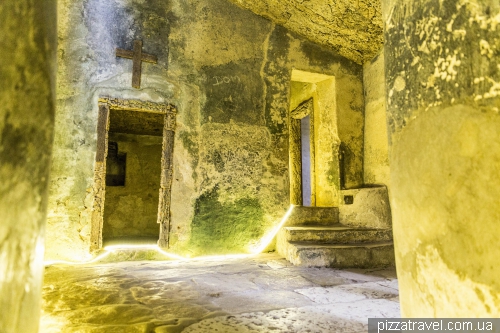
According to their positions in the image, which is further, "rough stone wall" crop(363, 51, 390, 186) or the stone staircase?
"rough stone wall" crop(363, 51, 390, 186)

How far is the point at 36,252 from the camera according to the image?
1039 millimetres

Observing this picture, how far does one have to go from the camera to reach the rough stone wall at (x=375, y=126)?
4504mm

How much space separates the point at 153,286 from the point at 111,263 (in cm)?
130

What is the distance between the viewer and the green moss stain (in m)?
4.00

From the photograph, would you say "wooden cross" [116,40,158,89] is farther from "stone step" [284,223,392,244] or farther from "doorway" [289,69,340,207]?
"stone step" [284,223,392,244]

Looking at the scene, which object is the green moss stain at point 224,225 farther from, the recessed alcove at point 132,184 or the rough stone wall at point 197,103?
the recessed alcove at point 132,184

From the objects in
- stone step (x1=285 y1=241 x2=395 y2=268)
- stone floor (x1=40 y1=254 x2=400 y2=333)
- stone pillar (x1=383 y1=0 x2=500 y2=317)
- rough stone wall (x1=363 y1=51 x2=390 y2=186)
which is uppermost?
rough stone wall (x1=363 y1=51 x2=390 y2=186)

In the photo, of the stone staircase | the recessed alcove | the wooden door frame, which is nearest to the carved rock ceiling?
the wooden door frame

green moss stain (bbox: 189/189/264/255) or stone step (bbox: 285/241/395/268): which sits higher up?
green moss stain (bbox: 189/189/264/255)

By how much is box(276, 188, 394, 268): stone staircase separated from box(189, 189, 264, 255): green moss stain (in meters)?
0.44

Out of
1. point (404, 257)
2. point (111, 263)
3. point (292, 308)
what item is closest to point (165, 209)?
point (111, 263)

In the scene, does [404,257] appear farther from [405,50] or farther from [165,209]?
[165,209]

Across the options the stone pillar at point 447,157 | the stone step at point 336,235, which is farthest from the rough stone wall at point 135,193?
the stone pillar at point 447,157

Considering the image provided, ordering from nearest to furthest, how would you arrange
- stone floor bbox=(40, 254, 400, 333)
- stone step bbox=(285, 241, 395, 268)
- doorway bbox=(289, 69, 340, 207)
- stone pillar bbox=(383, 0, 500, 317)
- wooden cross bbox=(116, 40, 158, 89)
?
stone pillar bbox=(383, 0, 500, 317) → stone floor bbox=(40, 254, 400, 333) → stone step bbox=(285, 241, 395, 268) → wooden cross bbox=(116, 40, 158, 89) → doorway bbox=(289, 69, 340, 207)
